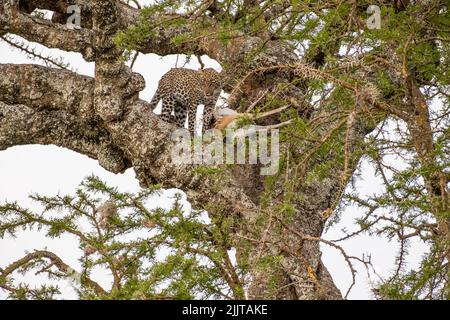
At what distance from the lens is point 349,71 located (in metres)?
4.64

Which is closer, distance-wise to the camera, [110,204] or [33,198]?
[110,204]

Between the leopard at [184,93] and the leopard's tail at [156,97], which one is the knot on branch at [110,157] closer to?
the leopard at [184,93]

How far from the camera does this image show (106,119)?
6.03 meters

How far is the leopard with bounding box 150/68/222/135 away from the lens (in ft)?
27.8

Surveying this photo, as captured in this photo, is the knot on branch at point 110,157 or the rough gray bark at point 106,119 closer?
the rough gray bark at point 106,119

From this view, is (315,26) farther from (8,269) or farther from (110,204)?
(8,269)

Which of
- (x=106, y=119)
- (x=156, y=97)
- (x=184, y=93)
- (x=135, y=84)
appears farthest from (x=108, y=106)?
(x=156, y=97)

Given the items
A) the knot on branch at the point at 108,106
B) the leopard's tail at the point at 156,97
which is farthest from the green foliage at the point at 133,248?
the leopard's tail at the point at 156,97

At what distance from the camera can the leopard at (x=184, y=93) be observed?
846 centimetres

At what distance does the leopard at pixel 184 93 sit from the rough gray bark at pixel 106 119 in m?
2.05

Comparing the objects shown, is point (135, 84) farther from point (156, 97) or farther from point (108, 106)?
point (156, 97)

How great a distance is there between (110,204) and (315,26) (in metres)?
1.55

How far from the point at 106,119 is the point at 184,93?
2.51 metres
